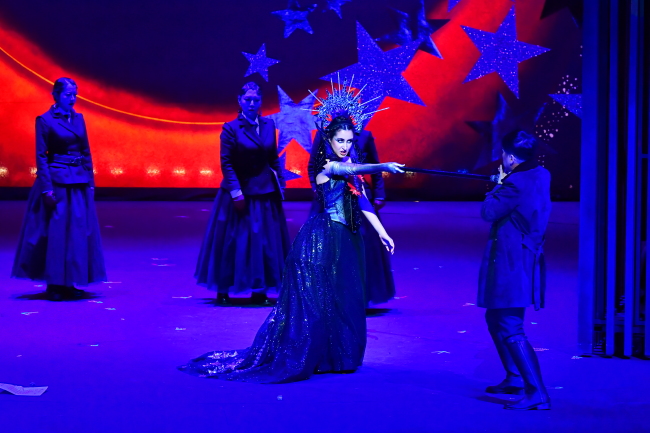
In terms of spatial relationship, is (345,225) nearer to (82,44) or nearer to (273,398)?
(273,398)

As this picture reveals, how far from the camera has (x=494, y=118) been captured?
13133mm

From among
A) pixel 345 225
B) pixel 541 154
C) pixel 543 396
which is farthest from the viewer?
pixel 541 154

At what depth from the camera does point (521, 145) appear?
3637 mm

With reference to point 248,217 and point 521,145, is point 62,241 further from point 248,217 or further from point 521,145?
point 521,145

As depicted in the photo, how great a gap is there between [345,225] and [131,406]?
1.27 meters

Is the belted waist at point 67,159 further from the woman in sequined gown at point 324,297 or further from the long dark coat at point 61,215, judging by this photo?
the woman in sequined gown at point 324,297

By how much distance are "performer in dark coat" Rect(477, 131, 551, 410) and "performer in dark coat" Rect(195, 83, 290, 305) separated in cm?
249

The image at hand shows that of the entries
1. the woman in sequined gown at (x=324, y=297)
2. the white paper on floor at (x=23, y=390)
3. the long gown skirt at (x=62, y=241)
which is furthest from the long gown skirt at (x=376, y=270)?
the white paper on floor at (x=23, y=390)

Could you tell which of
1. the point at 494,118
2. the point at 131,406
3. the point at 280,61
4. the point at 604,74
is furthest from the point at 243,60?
the point at 131,406

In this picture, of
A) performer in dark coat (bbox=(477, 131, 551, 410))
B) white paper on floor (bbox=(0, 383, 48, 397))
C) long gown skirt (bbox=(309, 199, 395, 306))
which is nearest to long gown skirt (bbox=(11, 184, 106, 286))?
long gown skirt (bbox=(309, 199, 395, 306))

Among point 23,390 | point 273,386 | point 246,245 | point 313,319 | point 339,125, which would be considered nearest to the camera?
point 23,390

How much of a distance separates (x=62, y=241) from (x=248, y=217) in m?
1.22

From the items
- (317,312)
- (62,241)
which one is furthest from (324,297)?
(62,241)

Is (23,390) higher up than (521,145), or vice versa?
(521,145)
